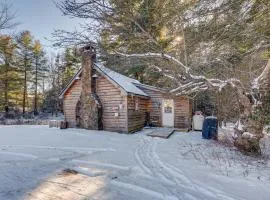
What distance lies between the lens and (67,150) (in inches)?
376

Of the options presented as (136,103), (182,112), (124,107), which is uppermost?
(136,103)

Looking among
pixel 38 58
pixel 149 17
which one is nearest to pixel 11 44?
pixel 38 58

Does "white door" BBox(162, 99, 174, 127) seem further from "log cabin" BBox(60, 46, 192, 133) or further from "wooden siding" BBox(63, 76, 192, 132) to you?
"wooden siding" BBox(63, 76, 192, 132)

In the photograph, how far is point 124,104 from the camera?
606 inches

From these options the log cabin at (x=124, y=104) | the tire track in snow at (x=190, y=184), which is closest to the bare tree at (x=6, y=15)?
the log cabin at (x=124, y=104)

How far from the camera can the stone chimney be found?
1577 centimetres

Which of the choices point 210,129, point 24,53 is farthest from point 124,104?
point 24,53

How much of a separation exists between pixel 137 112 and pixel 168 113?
311cm

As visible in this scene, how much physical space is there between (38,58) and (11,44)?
450 cm

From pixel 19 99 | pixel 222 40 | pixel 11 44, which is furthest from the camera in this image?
pixel 19 99

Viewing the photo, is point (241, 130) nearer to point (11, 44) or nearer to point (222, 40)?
point (222, 40)

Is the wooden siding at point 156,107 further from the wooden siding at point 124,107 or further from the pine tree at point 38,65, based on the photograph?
the pine tree at point 38,65

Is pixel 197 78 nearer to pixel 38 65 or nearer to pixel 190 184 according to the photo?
pixel 190 184

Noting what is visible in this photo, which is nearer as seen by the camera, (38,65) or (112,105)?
(112,105)
